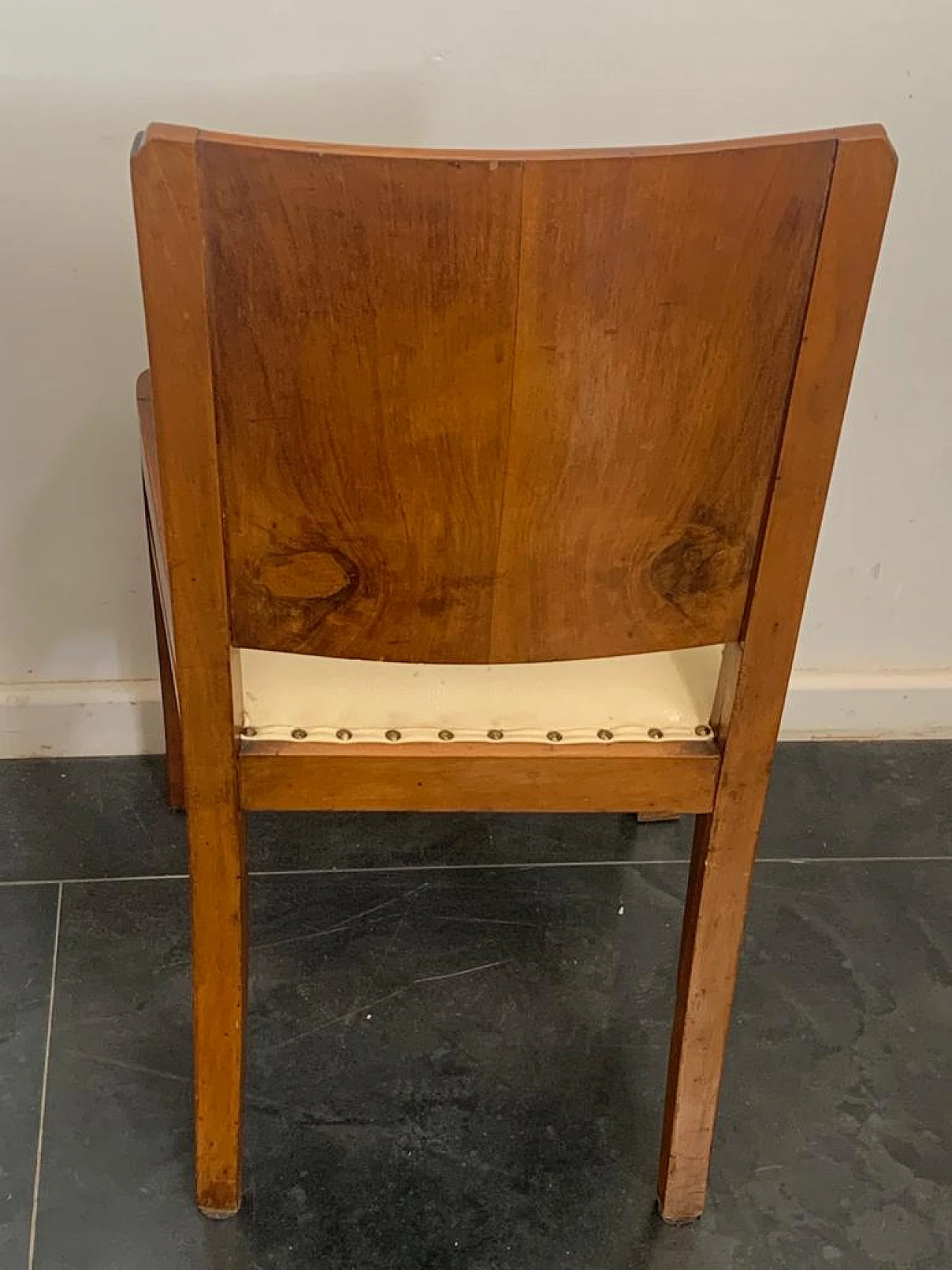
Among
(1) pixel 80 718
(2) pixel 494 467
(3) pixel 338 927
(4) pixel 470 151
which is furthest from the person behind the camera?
(1) pixel 80 718

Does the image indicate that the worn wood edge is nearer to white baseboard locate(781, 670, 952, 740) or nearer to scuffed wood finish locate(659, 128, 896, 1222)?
scuffed wood finish locate(659, 128, 896, 1222)

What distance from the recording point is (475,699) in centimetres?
97

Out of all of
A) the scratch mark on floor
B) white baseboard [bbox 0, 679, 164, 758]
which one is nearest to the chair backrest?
the scratch mark on floor

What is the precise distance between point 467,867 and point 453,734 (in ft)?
1.75

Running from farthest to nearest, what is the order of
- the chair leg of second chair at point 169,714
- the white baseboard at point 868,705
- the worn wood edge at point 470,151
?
1. the white baseboard at point 868,705
2. the chair leg of second chair at point 169,714
3. the worn wood edge at point 470,151

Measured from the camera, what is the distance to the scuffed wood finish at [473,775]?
0.94m

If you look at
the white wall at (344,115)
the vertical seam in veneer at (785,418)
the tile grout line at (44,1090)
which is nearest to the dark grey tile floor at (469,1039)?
the tile grout line at (44,1090)

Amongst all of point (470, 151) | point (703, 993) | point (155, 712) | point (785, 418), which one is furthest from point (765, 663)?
point (155, 712)

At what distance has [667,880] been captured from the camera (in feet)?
4.77

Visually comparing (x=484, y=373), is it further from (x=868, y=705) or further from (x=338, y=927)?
(x=868, y=705)

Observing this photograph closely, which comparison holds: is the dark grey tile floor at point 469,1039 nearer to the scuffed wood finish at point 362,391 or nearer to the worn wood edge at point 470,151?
the scuffed wood finish at point 362,391

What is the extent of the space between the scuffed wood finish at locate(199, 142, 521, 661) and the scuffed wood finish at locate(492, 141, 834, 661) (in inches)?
0.7

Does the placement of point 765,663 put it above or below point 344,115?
below

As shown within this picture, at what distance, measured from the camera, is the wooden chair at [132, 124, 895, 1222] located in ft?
2.26
